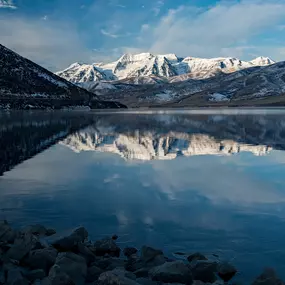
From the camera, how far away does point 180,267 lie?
13023 mm

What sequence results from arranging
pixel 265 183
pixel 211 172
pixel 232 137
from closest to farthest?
pixel 265 183 → pixel 211 172 → pixel 232 137

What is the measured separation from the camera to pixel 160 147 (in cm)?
4956

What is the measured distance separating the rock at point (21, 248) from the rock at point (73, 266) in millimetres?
1631

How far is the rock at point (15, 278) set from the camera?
12.6 meters

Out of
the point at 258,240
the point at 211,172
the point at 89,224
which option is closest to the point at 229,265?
the point at 258,240

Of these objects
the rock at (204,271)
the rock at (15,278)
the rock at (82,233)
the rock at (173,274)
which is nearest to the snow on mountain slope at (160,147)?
the rock at (82,233)

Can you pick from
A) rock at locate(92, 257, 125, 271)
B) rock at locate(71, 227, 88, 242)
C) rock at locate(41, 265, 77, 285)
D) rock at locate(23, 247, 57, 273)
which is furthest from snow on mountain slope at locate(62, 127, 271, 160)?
rock at locate(41, 265, 77, 285)

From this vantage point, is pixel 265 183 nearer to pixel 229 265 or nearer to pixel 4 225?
pixel 229 265

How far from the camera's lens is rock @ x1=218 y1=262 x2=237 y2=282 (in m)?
14.1

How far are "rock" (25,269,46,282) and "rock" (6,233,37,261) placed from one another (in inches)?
58.4

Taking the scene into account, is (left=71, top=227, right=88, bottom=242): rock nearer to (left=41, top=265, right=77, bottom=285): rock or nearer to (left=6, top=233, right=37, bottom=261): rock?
(left=6, top=233, right=37, bottom=261): rock

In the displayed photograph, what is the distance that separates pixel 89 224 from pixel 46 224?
86.0 inches

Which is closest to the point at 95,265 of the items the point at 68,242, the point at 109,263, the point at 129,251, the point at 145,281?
the point at 109,263

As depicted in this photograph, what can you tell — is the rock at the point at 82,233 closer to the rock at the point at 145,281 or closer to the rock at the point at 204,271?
the rock at the point at 145,281
